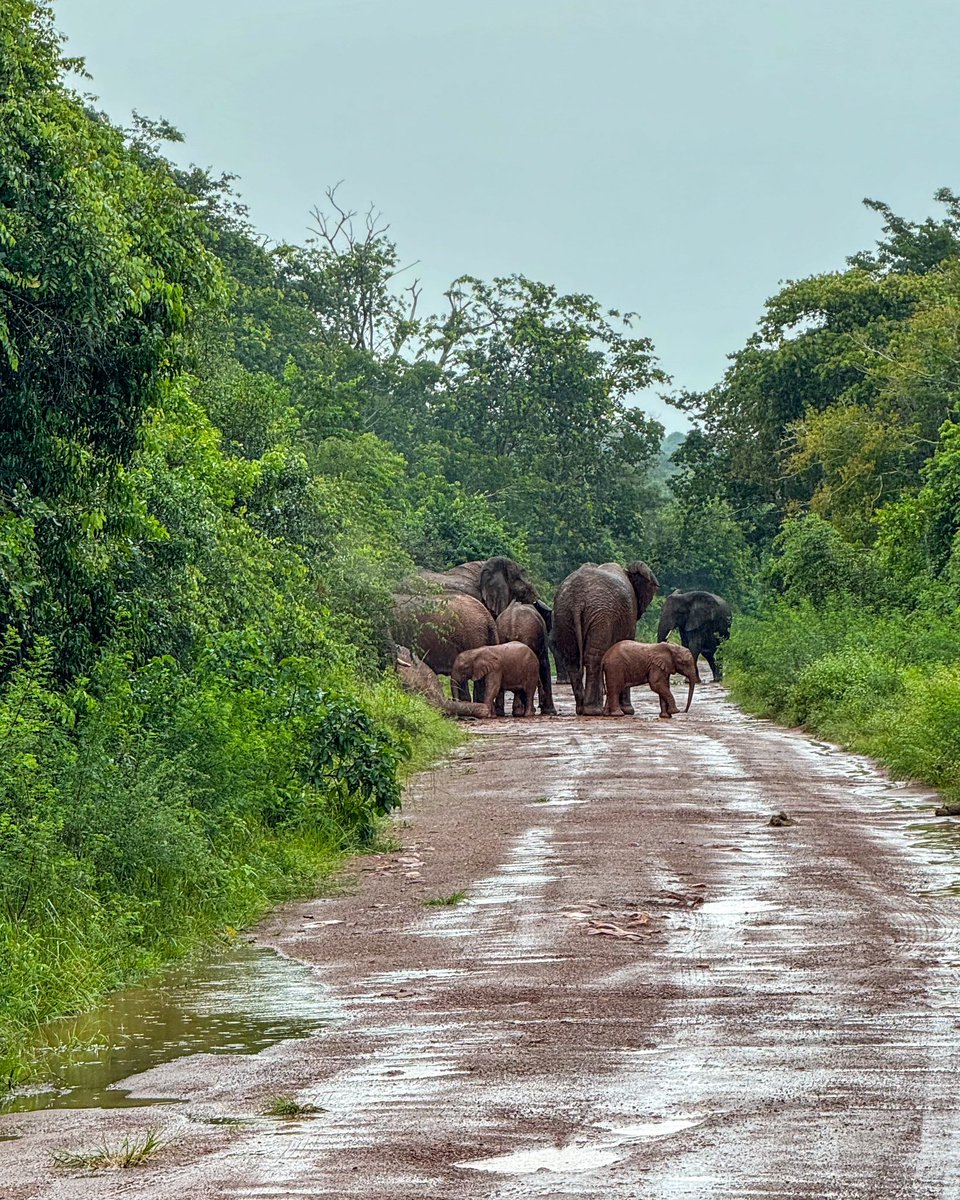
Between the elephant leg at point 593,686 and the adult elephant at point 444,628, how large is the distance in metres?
2.01

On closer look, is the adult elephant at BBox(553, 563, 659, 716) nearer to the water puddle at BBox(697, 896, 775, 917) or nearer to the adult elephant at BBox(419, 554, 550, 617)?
the adult elephant at BBox(419, 554, 550, 617)

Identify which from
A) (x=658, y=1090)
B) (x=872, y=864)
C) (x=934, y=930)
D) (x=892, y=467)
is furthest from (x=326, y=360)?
(x=658, y=1090)

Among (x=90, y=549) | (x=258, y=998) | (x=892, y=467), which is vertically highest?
(x=892, y=467)

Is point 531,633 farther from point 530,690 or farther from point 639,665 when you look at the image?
point 639,665

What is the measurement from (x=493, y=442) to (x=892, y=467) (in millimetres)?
21130

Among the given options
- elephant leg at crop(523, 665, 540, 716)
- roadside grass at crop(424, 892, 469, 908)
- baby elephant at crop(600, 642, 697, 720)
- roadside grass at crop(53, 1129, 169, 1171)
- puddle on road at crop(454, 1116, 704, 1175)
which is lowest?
roadside grass at crop(424, 892, 469, 908)

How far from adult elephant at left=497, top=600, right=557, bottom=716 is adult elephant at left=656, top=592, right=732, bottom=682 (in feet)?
52.1

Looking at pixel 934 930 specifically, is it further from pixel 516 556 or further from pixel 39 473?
pixel 516 556

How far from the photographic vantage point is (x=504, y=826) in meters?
15.0

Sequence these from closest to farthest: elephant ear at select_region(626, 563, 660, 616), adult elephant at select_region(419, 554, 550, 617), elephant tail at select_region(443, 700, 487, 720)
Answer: elephant tail at select_region(443, 700, 487, 720), adult elephant at select_region(419, 554, 550, 617), elephant ear at select_region(626, 563, 660, 616)

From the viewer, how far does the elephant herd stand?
32375 millimetres

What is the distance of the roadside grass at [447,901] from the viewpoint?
36.1ft

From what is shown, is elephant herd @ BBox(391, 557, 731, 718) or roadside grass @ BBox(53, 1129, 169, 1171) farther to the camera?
elephant herd @ BBox(391, 557, 731, 718)

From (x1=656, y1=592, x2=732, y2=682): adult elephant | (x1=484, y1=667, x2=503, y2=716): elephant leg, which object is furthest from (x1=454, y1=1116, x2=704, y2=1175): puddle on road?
(x1=656, y1=592, x2=732, y2=682): adult elephant
